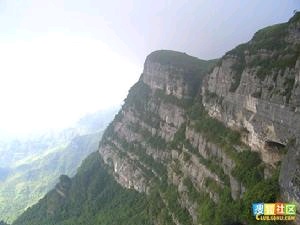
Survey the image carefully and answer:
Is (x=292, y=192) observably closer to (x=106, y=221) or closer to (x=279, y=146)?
(x=279, y=146)

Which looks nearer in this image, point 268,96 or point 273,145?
point 273,145

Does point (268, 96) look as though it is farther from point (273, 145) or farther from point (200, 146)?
point (200, 146)

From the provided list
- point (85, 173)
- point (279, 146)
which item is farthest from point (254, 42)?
point (85, 173)

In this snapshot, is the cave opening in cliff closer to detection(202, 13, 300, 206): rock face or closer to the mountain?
detection(202, 13, 300, 206): rock face

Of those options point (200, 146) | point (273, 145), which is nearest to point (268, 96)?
point (273, 145)

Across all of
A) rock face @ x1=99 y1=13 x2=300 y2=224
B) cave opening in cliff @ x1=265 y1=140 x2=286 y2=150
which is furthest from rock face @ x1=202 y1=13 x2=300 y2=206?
rock face @ x1=99 y1=13 x2=300 y2=224

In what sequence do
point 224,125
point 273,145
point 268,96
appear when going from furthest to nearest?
point 224,125 < point 268,96 < point 273,145
